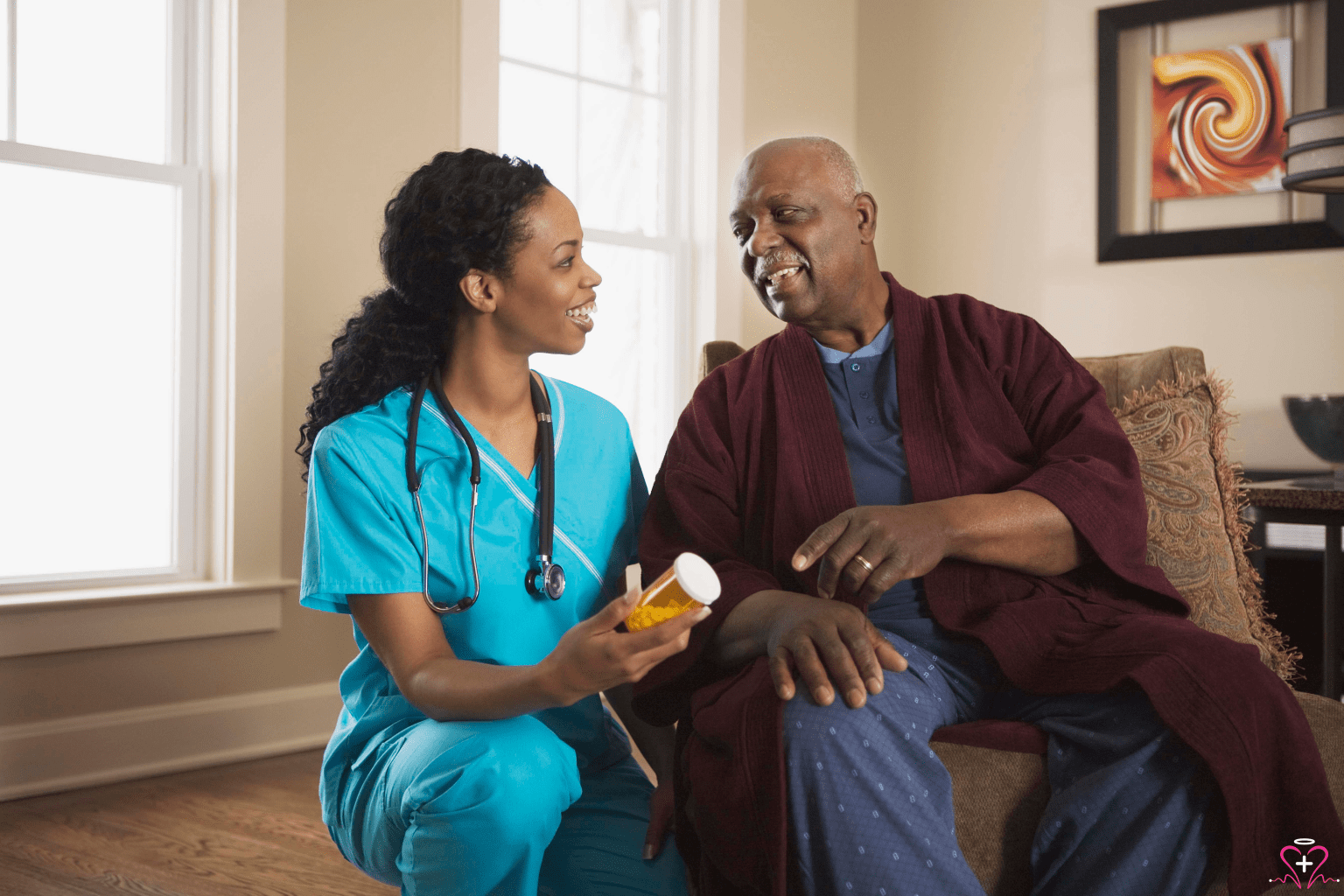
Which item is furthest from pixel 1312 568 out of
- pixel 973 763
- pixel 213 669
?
pixel 213 669

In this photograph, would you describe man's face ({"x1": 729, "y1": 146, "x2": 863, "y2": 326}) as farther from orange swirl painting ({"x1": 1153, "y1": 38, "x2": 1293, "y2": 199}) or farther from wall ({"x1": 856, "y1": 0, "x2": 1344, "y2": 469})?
orange swirl painting ({"x1": 1153, "y1": 38, "x2": 1293, "y2": 199})

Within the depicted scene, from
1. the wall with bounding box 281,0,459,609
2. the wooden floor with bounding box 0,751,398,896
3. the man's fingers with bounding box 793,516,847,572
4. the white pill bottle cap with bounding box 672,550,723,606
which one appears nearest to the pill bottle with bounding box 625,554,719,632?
the white pill bottle cap with bounding box 672,550,723,606

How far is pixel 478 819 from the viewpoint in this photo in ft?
4.06

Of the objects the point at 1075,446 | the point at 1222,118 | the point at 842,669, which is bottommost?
the point at 842,669

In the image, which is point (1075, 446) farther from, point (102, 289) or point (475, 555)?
point (102, 289)

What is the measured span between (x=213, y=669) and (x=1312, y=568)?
3185 mm

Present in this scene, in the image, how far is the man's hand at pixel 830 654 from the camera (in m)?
1.29

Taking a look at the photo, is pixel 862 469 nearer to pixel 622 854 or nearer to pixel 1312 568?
pixel 622 854

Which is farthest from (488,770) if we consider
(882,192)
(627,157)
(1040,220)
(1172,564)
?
A: (882,192)

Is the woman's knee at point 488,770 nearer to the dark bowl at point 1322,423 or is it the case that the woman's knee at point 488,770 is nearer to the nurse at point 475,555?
the nurse at point 475,555

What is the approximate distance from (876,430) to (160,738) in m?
1.93

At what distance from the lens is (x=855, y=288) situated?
72.9 inches

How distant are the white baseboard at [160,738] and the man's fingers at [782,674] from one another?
1.92 metres

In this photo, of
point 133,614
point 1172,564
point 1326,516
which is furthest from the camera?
point 133,614
